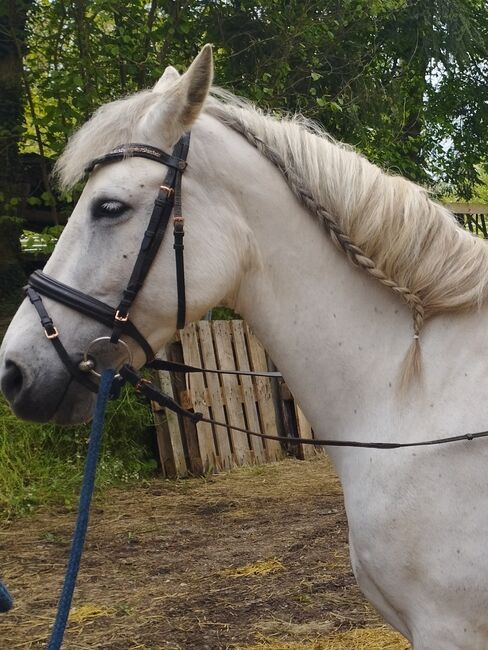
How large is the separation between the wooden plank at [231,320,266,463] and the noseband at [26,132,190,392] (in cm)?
594

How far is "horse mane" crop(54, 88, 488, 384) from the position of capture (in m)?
2.22

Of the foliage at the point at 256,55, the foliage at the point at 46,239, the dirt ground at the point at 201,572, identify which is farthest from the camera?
the foliage at the point at 46,239

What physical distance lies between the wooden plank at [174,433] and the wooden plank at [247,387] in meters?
0.90

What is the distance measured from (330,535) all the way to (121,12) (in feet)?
16.0

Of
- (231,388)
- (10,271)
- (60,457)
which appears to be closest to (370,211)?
(60,457)

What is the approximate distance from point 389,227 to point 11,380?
4.19 feet

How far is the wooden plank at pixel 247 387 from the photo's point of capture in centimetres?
819

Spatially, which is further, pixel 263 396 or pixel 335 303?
pixel 263 396

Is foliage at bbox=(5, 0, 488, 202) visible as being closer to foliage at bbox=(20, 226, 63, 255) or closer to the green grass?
foliage at bbox=(20, 226, 63, 255)

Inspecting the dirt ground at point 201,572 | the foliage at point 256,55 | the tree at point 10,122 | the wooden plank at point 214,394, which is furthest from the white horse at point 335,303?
the wooden plank at point 214,394

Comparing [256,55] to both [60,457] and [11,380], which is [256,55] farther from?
[11,380]

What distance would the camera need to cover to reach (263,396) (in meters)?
Answer: 8.41

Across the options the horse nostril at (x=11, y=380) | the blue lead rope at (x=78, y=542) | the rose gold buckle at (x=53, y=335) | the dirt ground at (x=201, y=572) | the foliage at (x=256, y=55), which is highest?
the foliage at (x=256, y=55)

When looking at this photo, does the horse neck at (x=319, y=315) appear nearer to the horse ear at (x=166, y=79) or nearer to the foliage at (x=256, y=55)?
the horse ear at (x=166, y=79)
